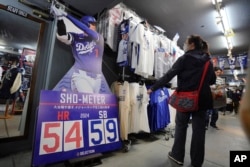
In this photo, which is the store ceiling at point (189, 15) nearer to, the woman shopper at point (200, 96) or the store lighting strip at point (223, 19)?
the store lighting strip at point (223, 19)

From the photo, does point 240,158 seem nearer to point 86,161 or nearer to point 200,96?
point 200,96

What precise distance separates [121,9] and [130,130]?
1.96 metres

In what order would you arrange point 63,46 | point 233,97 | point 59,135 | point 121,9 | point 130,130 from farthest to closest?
point 233,97 → point 121,9 → point 130,130 → point 63,46 → point 59,135

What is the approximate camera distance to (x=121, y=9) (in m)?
2.45

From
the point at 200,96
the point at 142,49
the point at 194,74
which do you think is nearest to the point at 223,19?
the point at 142,49

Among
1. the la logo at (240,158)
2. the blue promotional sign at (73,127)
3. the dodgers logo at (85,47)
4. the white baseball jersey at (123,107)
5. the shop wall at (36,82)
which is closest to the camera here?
the la logo at (240,158)

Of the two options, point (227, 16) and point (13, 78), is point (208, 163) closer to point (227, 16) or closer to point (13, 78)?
point (13, 78)

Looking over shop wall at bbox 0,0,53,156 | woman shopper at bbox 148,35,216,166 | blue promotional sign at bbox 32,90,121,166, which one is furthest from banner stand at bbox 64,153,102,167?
woman shopper at bbox 148,35,216,166

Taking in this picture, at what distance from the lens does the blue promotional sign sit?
1293 mm

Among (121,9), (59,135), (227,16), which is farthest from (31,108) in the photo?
(227,16)

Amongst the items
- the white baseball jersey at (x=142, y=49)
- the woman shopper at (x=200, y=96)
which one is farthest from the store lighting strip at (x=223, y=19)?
the woman shopper at (x=200, y=96)

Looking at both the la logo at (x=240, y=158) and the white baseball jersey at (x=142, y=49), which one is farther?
the white baseball jersey at (x=142, y=49)

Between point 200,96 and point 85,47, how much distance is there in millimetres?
1426

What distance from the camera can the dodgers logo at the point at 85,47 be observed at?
1783 mm
